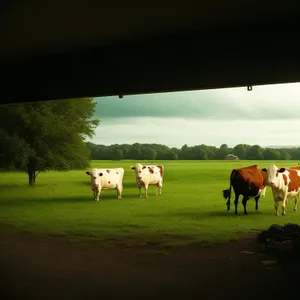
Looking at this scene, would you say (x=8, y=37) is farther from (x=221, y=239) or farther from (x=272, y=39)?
(x=221, y=239)

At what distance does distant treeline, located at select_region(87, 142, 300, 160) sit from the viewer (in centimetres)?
390

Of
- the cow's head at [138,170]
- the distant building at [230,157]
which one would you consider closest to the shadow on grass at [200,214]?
the distant building at [230,157]

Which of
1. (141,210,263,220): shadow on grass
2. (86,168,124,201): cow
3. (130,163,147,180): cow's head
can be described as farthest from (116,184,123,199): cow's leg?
(141,210,263,220): shadow on grass

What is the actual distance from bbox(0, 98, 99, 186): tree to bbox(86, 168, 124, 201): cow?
28 centimetres

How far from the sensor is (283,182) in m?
3.94

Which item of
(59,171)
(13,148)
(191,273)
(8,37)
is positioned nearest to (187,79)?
(8,37)

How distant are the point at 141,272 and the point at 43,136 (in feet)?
10.5

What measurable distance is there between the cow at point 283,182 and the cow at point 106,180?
1.99 metres

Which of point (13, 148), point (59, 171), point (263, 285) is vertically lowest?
point (263, 285)

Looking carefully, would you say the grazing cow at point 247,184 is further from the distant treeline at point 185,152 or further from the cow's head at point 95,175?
the cow's head at point 95,175

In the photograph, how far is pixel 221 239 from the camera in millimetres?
3652

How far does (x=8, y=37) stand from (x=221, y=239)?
2.69 m

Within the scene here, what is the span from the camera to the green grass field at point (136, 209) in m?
3.84

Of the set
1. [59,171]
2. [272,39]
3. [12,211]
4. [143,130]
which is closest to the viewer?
[272,39]
